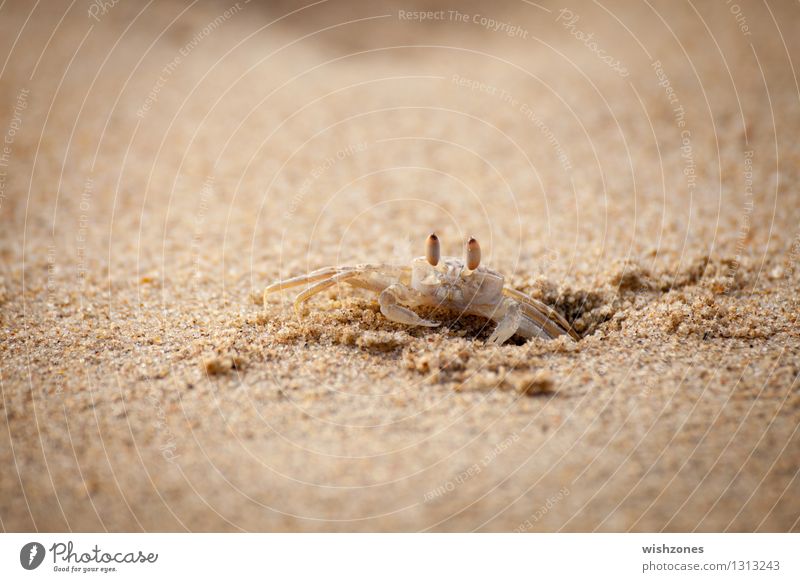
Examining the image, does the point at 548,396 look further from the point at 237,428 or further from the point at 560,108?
the point at 560,108

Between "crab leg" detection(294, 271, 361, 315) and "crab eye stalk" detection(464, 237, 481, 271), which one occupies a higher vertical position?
"crab eye stalk" detection(464, 237, 481, 271)

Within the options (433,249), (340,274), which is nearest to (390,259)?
(340,274)

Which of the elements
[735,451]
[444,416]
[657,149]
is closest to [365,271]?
[444,416]

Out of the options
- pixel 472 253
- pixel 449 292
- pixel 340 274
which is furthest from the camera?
pixel 340 274

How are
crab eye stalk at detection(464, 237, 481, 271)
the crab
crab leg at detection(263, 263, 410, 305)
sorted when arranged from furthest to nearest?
1. crab leg at detection(263, 263, 410, 305)
2. the crab
3. crab eye stalk at detection(464, 237, 481, 271)

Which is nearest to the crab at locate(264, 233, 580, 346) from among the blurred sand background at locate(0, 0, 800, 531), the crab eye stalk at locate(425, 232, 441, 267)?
the crab eye stalk at locate(425, 232, 441, 267)

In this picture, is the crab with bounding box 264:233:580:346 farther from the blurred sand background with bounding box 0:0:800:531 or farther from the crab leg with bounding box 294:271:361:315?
the blurred sand background with bounding box 0:0:800:531

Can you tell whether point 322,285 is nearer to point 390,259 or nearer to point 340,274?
point 340,274
